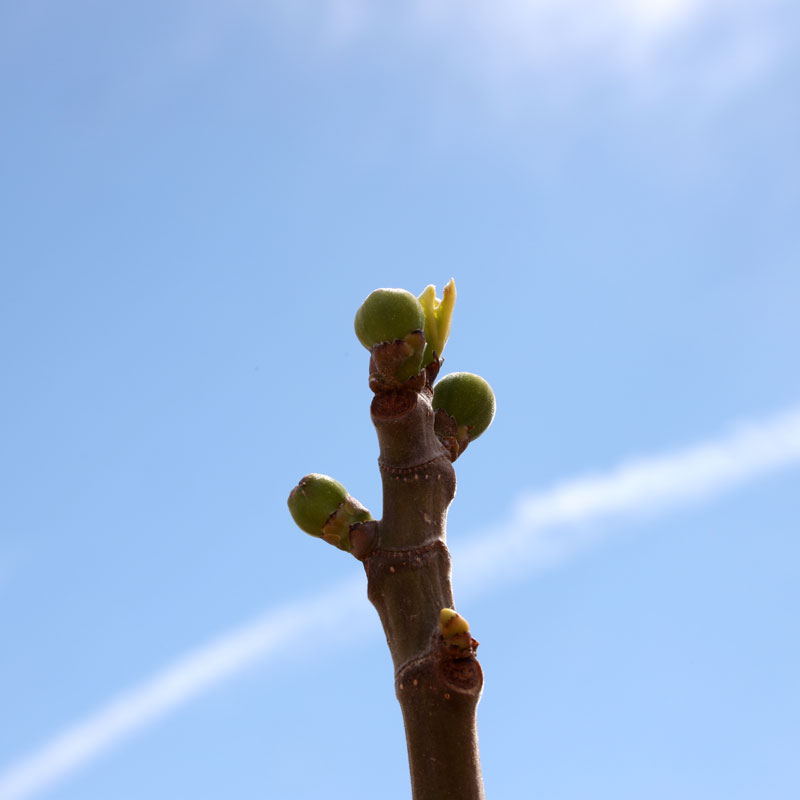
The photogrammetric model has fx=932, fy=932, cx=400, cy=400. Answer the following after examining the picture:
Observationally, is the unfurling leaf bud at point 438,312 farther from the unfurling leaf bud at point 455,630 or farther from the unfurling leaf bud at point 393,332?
the unfurling leaf bud at point 455,630

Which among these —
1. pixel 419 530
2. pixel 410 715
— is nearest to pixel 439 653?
pixel 410 715

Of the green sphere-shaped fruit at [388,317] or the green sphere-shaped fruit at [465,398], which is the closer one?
the green sphere-shaped fruit at [388,317]

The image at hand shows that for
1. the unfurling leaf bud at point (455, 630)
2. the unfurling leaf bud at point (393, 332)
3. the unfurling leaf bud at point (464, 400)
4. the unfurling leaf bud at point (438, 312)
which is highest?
the unfurling leaf bud at point (438, 312)

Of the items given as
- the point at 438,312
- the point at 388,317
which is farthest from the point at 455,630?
the point at 438,312

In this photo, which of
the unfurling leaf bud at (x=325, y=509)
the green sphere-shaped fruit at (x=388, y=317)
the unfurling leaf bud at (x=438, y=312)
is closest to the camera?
the green sphere-shaped fruit at (x=388, y=317)

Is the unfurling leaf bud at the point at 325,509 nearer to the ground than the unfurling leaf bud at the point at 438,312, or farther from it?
nearer to the ground

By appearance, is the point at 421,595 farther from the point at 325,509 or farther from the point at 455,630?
the point at 325,509

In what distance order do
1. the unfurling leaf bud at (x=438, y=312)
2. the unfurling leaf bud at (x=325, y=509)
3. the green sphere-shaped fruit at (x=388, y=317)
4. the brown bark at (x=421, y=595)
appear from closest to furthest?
the brown bark at (x=421, y=595), the green sphere-shaped fruit at (x=388, y=317), the unfurling leaf bud at (x=325, y=509), the unfurling leaf bud at (x=438, y=312)

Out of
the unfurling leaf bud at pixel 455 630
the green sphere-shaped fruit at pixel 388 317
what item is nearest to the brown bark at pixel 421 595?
the unfurling leaf bud at pixel 455 630
